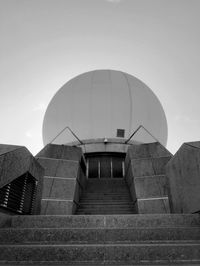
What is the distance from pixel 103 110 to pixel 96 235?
1188 centimetres

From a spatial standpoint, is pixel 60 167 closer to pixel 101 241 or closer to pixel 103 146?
pixel 103 146

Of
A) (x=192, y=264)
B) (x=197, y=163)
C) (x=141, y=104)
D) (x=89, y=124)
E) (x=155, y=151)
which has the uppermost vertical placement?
(x=141, y=104)

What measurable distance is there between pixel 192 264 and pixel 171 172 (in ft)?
A: 12.0

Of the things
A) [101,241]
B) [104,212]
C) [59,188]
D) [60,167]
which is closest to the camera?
[101,241]

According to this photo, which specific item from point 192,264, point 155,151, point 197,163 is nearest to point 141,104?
point 155,151

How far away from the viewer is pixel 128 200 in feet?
31.0

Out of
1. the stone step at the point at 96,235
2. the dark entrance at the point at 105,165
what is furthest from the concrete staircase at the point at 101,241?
the dark entrance at the point at 105,165

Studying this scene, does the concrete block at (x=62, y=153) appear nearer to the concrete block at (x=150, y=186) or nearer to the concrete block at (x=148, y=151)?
the concrete block at (x=148, y=151)

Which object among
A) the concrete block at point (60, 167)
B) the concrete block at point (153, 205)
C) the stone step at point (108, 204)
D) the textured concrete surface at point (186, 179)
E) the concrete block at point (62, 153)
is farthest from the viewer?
the concrete block at point (62, 153)

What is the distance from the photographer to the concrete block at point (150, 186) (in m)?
8.55

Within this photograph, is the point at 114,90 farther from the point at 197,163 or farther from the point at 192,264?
the point at 192,264

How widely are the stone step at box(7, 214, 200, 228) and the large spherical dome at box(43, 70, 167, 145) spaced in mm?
10541

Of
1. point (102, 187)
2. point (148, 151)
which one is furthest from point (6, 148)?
point (148, 151)

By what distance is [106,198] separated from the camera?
30.9 ft
